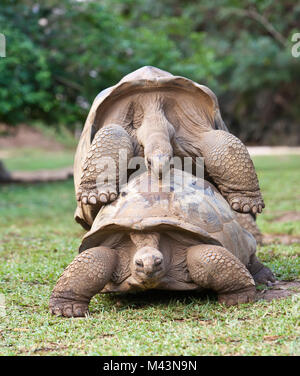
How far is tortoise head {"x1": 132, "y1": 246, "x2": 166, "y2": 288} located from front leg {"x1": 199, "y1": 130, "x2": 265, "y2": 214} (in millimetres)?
762

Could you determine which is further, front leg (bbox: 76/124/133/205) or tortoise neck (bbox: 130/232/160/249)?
front leg (bbox: 76/124/133/205)

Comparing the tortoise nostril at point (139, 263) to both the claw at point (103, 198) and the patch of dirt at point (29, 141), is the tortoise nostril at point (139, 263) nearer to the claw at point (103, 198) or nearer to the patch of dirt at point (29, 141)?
the claw at point (103, 198)

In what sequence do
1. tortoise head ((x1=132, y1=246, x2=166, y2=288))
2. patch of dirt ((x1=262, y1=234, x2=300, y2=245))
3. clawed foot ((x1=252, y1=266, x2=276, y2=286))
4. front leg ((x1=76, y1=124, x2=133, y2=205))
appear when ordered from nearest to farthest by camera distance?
tortoise head ((x1=132, y1=246, x2=166, y2=288)) < front leg ((x1=76, y1=124, x2=133, y2=205)) < clawed foot ((x1=252, y1=266, x2=276, y2=286)) < patch of dirt ((x1=262, y1=234, x2=300, y2=245))

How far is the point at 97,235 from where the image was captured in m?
3.31

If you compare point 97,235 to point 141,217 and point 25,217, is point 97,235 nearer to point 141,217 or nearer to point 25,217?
point 141,217

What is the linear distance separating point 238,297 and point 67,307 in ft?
3.10

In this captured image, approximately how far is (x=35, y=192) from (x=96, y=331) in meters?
7.37

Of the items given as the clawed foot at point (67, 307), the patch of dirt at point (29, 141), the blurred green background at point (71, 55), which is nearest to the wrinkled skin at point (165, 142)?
the clawed foot at point (67, 307)

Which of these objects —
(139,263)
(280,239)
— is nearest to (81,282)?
(139,263)

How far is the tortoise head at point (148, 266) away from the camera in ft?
9.90

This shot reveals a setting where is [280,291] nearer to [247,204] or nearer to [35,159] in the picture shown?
[247,204]

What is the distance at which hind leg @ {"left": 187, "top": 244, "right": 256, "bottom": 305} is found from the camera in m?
3.15

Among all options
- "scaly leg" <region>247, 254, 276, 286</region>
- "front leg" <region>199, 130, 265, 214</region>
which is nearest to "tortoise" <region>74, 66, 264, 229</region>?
→ "front leg" <region>199, 130, 265, 214</region>

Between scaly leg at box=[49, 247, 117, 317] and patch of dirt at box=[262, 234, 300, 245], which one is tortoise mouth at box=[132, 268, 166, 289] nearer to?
scaly leg at box=[49, 247, 117, 317]
